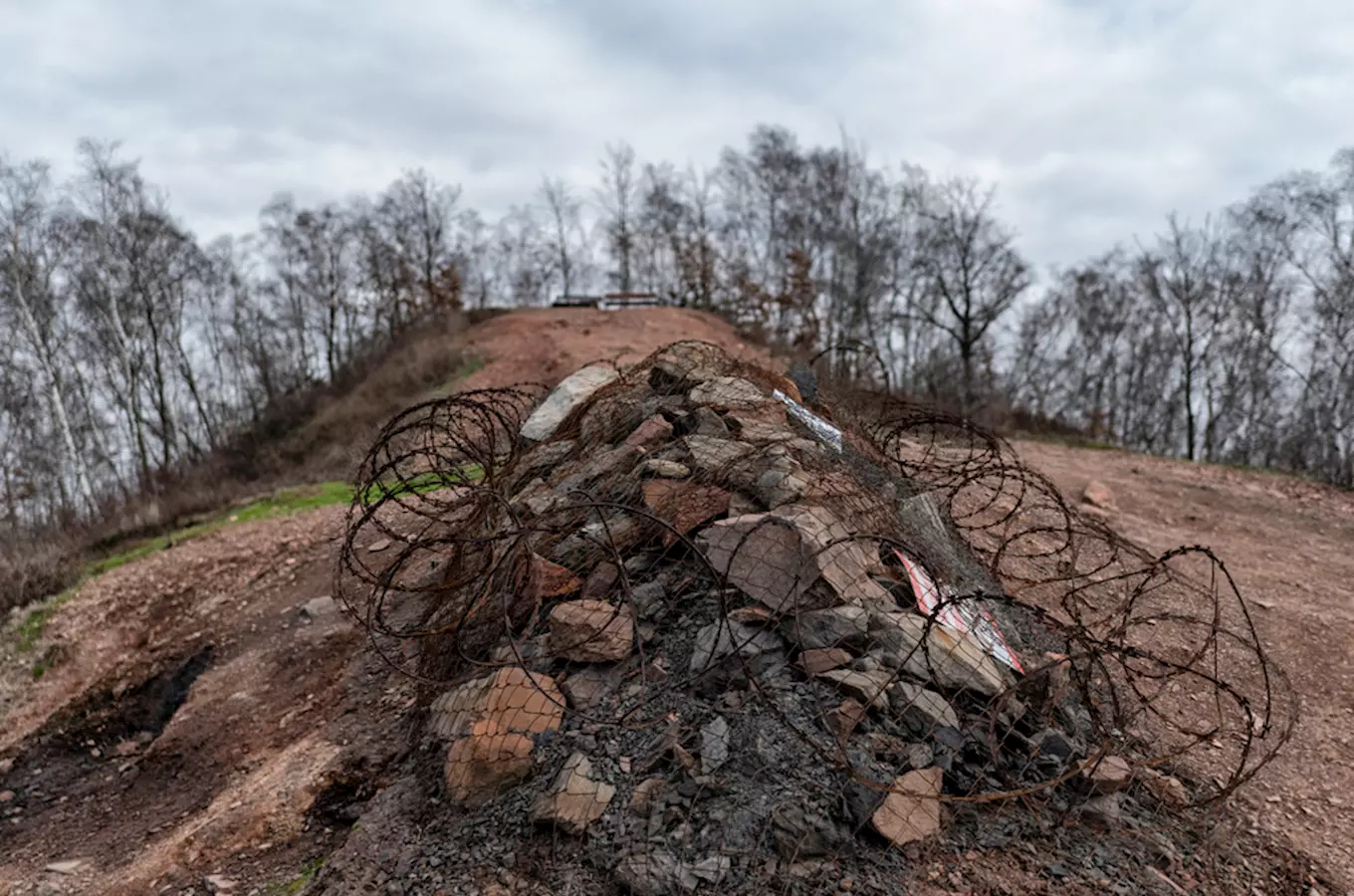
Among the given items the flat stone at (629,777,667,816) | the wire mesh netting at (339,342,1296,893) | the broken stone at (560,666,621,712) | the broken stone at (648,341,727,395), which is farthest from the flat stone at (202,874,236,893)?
the broken stone at (648,341,727,395)

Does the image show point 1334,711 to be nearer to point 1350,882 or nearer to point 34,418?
point 1350,882

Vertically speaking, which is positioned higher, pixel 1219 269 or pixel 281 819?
pixel 1219 269

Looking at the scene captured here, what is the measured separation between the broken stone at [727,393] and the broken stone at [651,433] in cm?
33

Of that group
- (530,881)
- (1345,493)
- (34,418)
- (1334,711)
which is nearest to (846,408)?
(1334,711)

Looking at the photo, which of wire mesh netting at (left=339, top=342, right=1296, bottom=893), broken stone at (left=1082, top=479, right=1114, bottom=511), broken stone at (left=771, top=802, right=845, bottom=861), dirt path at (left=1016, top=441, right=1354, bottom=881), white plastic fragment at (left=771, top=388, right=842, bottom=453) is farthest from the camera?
broken stone at (left=1082, top=479, right=1114, bottom=511)

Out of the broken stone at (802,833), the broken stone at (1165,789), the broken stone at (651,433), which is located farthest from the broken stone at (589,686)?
the broken stone at (1165,789)

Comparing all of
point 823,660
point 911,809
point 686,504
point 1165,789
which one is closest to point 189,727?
point 686,504

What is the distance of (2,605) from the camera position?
27.3ft

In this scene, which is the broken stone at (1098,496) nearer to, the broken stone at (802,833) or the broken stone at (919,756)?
the broken stone at (919,756)

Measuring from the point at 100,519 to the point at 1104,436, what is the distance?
24.0 metres

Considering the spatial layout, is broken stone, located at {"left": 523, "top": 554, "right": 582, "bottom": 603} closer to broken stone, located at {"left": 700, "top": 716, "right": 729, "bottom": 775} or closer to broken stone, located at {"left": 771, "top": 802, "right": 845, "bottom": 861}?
broken stone, located at {"left": 700, "top": 716, "right": 729, "bottom": 775}

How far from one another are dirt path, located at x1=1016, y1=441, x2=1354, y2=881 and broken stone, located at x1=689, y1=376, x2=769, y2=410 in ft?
10.6

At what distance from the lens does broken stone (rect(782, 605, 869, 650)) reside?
326cm

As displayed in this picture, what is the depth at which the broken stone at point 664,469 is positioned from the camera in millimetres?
4180
